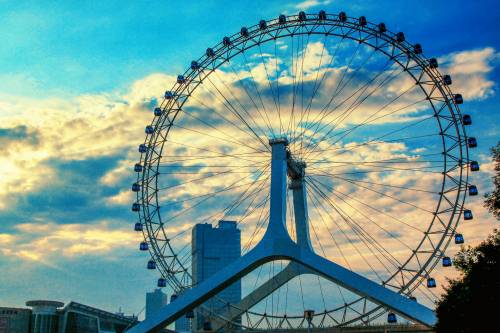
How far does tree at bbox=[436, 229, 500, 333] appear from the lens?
2091 centimetres

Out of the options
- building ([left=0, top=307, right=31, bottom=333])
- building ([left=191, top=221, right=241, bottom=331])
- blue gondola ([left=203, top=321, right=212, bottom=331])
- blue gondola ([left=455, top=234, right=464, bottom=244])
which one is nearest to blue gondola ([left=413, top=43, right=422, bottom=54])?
blue gondola ([left=455, top=234, right=464, bottom=244])

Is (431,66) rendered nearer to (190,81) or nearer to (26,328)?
(190,81)

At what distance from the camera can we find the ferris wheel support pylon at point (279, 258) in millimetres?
31125

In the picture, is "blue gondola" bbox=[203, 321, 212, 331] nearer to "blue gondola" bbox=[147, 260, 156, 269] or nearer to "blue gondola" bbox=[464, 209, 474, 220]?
"blue gondola" bbox=[147, 260, 156, 269]

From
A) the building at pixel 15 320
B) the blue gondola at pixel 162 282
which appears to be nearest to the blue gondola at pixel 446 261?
the blue gondola at pixel 162 282

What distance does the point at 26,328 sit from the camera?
5391 centimetres

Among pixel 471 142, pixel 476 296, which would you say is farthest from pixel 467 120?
pixel 476 296

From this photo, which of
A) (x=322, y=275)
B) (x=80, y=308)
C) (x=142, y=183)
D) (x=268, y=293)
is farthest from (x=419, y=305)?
(x=80, y=308)

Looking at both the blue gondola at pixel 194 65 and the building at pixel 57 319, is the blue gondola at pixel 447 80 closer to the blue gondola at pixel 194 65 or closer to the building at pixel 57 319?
the blue gondola at pixel 194 65

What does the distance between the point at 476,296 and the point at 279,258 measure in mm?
12855

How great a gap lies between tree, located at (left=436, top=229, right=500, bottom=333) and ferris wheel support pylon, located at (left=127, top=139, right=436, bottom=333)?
730cm

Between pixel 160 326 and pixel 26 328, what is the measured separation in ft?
83.2

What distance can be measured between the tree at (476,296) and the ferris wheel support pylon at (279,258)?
7305 mm

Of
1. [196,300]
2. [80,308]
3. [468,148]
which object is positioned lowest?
[196,300]
